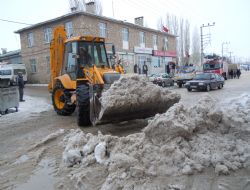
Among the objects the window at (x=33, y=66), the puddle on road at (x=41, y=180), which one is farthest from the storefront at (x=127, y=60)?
the puddle on road at (x=41, y=180)

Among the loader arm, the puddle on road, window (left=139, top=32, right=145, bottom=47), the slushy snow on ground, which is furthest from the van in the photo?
the puddle on road

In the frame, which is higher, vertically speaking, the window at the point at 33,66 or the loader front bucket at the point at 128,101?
the window at the point at 33,66

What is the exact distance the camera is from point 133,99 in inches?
299

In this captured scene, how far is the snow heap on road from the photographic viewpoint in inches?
179

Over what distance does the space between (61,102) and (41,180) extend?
6797 mm

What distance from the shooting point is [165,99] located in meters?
8.45

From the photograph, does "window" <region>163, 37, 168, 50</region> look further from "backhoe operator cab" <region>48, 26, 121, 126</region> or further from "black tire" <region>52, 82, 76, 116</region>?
"black tire" <region>52, 82, 76, 116</region>

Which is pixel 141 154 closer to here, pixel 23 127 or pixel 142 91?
pixel 142 91

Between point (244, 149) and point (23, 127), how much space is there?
24.9 ft

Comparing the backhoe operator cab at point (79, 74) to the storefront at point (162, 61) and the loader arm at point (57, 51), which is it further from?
the storefront at point (162, 61)

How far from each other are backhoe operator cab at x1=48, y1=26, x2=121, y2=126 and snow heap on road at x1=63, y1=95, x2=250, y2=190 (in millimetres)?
2414

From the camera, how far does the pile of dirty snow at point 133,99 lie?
736 cm

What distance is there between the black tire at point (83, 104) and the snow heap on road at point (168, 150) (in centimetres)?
235

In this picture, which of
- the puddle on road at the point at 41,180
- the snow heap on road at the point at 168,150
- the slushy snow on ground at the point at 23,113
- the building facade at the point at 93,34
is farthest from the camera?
the building facade at the point at 93,34
